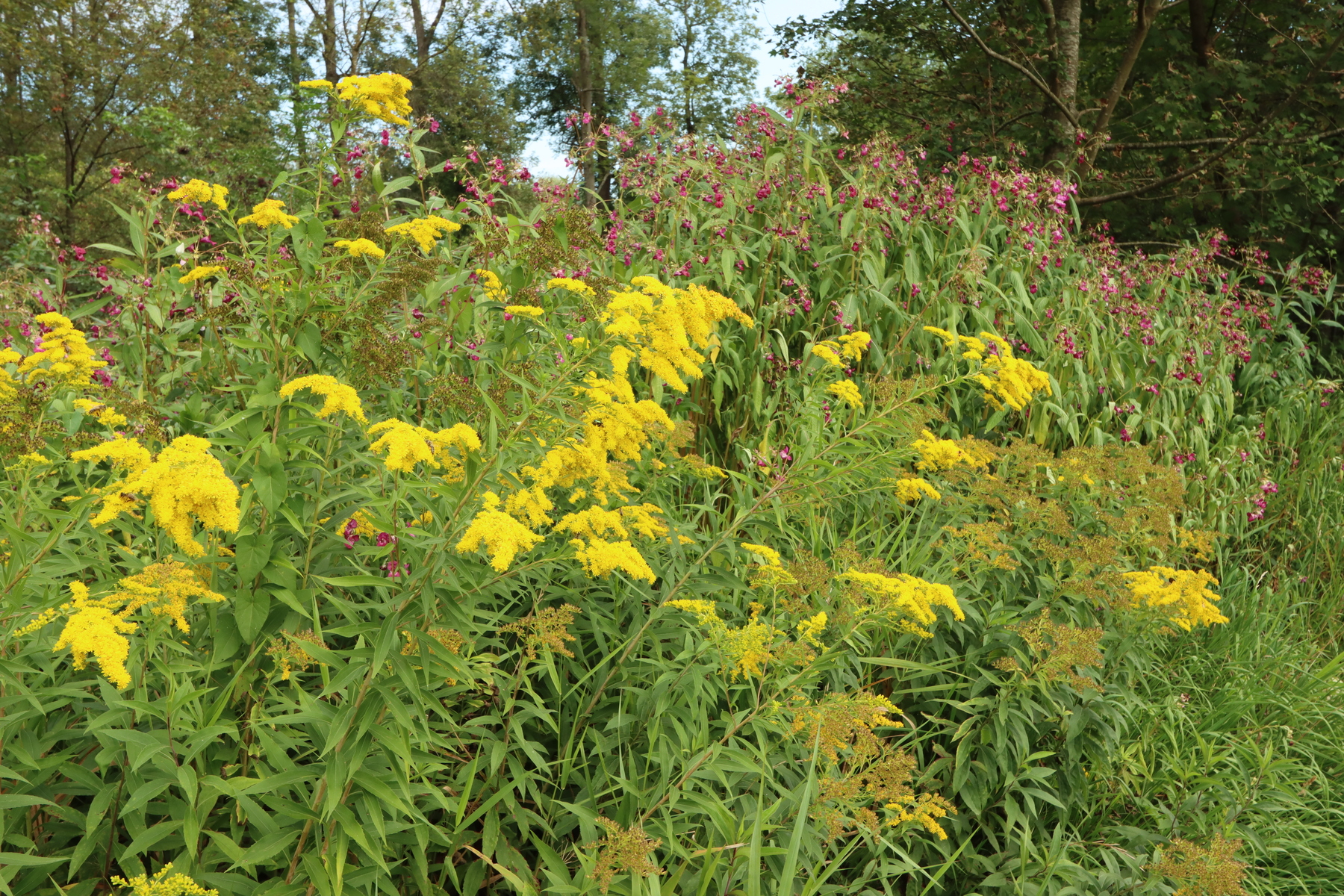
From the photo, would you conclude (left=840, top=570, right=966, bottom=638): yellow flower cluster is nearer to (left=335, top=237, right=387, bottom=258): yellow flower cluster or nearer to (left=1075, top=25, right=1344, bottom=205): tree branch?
(left=335, top=237, right=387, bottom=258): yellow flower cluster

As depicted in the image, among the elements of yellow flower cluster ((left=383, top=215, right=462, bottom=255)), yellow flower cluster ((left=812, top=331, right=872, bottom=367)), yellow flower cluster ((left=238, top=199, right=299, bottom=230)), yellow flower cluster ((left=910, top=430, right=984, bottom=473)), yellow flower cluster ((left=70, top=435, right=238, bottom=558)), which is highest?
yellow flower cluster ((left=238, top=199, right=299, bottom=230))

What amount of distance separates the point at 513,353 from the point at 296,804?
114cm

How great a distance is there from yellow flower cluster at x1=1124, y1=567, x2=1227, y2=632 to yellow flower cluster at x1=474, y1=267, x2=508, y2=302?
203cm

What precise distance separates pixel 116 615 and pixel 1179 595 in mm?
2744

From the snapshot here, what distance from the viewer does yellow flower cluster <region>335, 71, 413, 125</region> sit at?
7.31ft

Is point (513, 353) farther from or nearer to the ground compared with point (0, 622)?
farther from the ground

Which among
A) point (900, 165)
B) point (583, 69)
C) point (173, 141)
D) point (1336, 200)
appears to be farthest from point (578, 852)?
point (583, 69)

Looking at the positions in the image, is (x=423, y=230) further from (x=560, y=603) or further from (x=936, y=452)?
(x=936, y=452)

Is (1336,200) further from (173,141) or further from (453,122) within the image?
(453,122)

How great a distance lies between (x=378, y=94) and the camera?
89.2 inches

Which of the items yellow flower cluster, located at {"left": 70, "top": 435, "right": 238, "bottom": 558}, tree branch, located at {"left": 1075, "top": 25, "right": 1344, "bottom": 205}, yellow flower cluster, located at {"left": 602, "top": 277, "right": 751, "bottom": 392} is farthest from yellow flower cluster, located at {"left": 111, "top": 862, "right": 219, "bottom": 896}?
tree branch, located at {"left": 1075, "top": 25, "right": 1344, "bottom": 205}

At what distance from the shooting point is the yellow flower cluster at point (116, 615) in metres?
1.41

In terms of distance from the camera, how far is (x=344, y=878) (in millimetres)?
1708

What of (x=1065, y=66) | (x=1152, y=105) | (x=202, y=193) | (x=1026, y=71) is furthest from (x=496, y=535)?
(x=1152, y=105)
